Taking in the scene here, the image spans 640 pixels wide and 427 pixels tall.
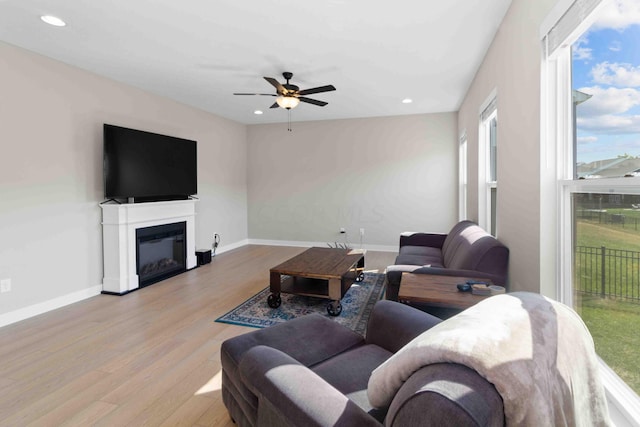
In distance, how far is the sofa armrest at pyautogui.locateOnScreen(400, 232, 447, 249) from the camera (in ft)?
15.0

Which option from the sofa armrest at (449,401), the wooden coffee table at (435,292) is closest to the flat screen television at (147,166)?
the wooden coffee table at (435,292)

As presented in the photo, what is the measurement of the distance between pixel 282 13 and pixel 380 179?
13.6 ft

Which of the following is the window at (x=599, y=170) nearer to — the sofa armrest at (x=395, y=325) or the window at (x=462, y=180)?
the sofa armrest at (x=395, y=325)

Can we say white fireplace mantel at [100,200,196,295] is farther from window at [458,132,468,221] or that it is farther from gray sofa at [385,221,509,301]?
window at [458,132,468,221]

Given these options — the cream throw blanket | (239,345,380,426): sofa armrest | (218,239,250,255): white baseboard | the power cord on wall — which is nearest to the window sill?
the cream throw blanket

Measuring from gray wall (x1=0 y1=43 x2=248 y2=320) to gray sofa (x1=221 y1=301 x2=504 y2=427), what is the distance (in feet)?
9.43

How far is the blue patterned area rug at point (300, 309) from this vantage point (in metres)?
3.05

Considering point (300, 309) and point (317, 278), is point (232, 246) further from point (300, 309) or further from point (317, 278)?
point (317, 278)

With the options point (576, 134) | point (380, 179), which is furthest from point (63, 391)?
point (380, 179)

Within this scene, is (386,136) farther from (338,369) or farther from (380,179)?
(338,369)

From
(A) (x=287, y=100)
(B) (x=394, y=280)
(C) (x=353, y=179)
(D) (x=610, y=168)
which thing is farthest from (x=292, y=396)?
(C) (x=353, y=179)

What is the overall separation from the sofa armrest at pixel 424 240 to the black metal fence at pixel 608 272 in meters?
2.85

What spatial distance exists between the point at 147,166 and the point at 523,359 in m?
4.60

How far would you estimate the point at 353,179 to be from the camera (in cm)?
659
